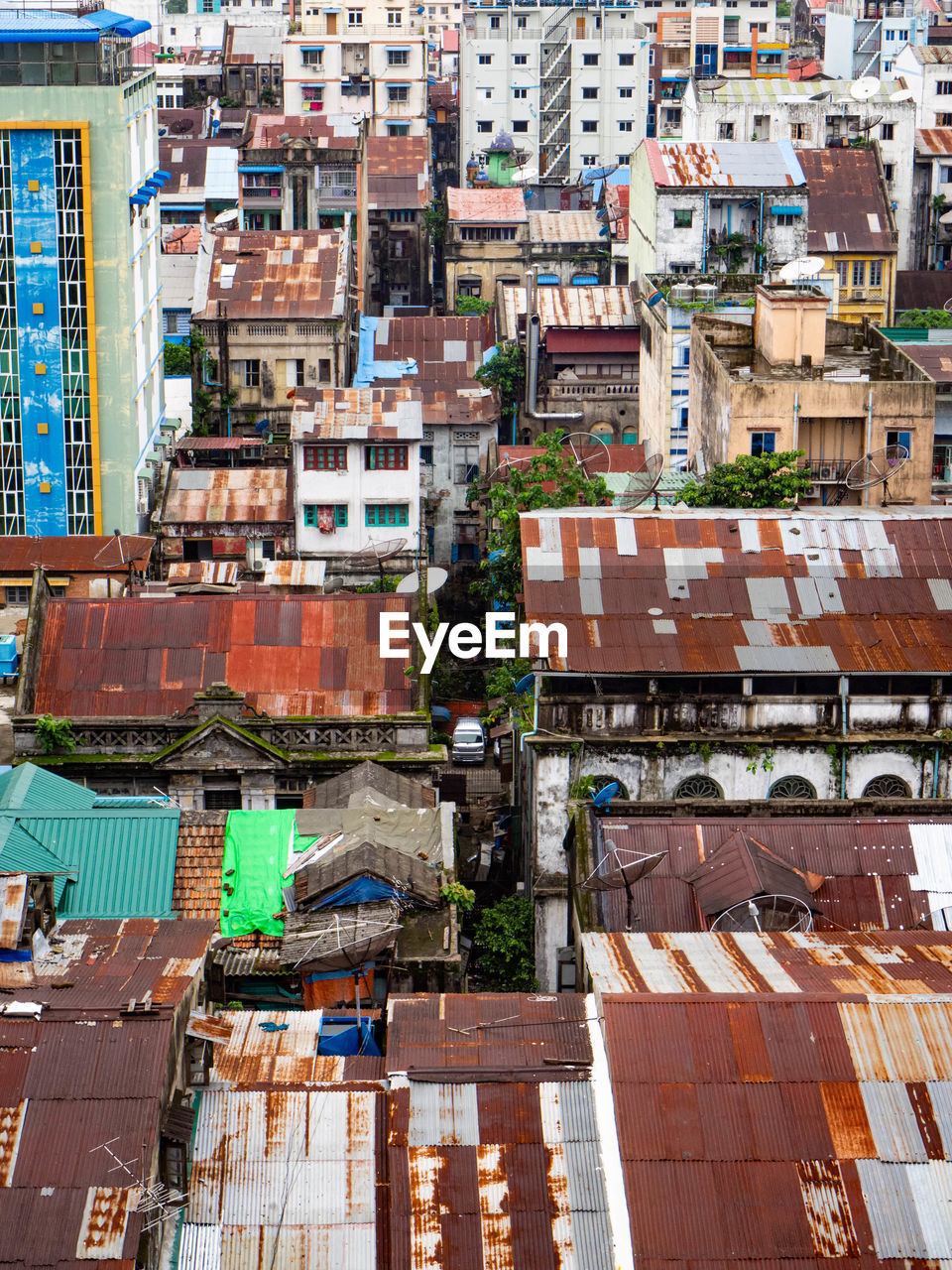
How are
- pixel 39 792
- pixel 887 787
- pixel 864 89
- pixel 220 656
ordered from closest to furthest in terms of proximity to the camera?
1. pixel 39 792
2. pixel 887 787
3. pixel 220 656
4. pixel 864 89

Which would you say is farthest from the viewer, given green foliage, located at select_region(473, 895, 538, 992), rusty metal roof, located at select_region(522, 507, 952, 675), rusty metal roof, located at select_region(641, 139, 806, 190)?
rusty metal roof, located at select_region(641, 139, 806, 190)

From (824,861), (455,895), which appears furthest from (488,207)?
(824,861)

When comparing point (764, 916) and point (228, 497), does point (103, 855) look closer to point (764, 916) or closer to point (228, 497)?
point (764, 916)

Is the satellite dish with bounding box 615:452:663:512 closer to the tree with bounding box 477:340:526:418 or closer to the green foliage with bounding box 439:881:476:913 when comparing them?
A: the green foliage with bounding box 439:881:476:913

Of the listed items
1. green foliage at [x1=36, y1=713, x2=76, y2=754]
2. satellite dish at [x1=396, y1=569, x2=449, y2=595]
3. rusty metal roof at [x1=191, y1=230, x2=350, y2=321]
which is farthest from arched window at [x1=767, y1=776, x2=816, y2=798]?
rusty metal roof at [x1=191, y1=230, x2=350, y2=321]

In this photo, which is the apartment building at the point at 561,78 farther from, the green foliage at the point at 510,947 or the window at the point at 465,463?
the green foliage at the point at 510,947

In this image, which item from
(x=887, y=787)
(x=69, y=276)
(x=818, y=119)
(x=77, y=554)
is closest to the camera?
(x=887, y=787)

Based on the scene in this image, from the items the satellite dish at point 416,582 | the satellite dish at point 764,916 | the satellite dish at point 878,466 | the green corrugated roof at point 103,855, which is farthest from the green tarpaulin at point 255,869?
the satellite dish at point 878,466
